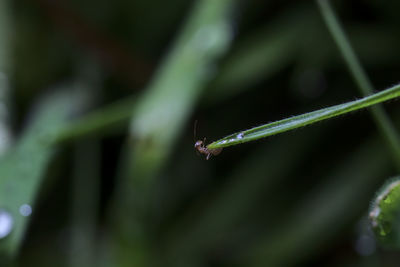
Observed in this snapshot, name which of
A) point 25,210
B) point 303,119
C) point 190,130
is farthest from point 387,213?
point 190,130

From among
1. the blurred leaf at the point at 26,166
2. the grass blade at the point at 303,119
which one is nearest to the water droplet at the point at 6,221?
the blurred leaf at the point at 26,166

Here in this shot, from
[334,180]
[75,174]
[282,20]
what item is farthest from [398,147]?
[75,174]

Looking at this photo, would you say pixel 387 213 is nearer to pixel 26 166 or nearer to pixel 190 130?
pixel 26 166

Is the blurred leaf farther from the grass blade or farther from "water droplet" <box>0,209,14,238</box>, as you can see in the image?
the grass blade

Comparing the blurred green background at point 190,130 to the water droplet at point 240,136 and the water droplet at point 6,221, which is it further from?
the water droplet at point 240,136

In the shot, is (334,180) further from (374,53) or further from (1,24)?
(1,24)

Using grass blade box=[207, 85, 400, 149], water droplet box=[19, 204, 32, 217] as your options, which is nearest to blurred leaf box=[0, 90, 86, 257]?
water droplet box=[19, 204, 32, 217]
